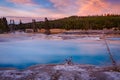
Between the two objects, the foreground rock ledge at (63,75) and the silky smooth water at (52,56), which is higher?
the foreground rock ledge at (63,75)

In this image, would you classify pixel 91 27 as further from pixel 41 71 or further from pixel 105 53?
pixel 41 71

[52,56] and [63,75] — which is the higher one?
[63,75]

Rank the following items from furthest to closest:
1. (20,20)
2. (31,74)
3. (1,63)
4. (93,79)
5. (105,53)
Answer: (20,20)
(105,53)
(1,63)
(31,74)
(93,79)

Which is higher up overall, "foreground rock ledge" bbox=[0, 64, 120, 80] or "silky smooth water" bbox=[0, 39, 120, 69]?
"foreground rock ledge" bbox=[0, 64, 120, 80]

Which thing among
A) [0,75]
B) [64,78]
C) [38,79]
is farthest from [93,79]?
[0,75]

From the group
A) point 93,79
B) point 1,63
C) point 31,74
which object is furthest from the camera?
point 1,63

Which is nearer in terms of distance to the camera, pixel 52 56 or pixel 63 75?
pixel 63 75

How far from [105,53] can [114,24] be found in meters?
71.9

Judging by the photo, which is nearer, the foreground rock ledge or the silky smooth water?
the foreground rock ledge

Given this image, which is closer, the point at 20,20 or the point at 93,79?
the point at 93,79

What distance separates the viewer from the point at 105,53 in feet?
81.9

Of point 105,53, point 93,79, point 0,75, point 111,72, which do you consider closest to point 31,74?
point 0,75

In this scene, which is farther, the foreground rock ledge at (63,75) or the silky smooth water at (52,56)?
the silky smooth water at (52,56)

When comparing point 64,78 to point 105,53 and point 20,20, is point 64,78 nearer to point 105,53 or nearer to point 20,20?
point 105,53
